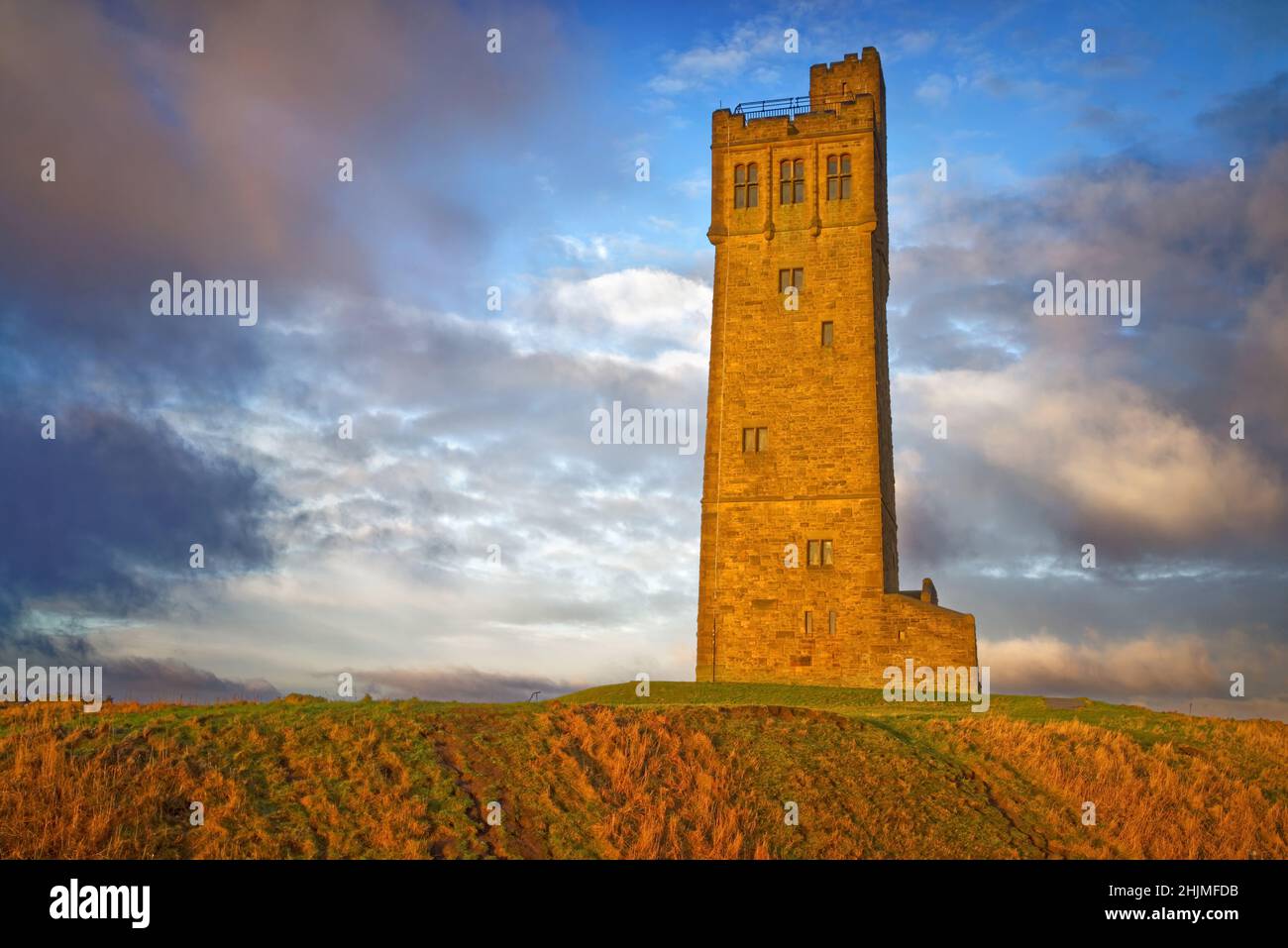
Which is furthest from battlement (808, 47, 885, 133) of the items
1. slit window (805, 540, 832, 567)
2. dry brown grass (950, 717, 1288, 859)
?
dry brown grass (950, 717, 1288, 859)

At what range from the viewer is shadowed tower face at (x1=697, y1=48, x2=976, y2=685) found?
142ft

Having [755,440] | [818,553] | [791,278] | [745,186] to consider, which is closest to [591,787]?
[818,553]

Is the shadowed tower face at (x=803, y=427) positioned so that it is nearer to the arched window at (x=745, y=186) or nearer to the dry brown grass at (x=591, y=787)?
the arched window at (x=745, y=186)

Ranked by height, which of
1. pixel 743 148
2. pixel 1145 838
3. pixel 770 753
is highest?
pixel 743 148

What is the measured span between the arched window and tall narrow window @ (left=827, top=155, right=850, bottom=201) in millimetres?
2980

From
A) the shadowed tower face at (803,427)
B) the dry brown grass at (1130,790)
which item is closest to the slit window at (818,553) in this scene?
the shadowed tower face at (803,427)

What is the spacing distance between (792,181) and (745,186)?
76.7 inches

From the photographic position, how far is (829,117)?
47.6 metres

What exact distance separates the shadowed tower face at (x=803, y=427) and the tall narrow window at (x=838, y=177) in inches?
2.3

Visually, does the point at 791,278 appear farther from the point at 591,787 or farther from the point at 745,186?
the point at 591,787

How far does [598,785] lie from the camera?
20656 mm

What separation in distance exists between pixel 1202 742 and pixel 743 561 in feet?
60.8
